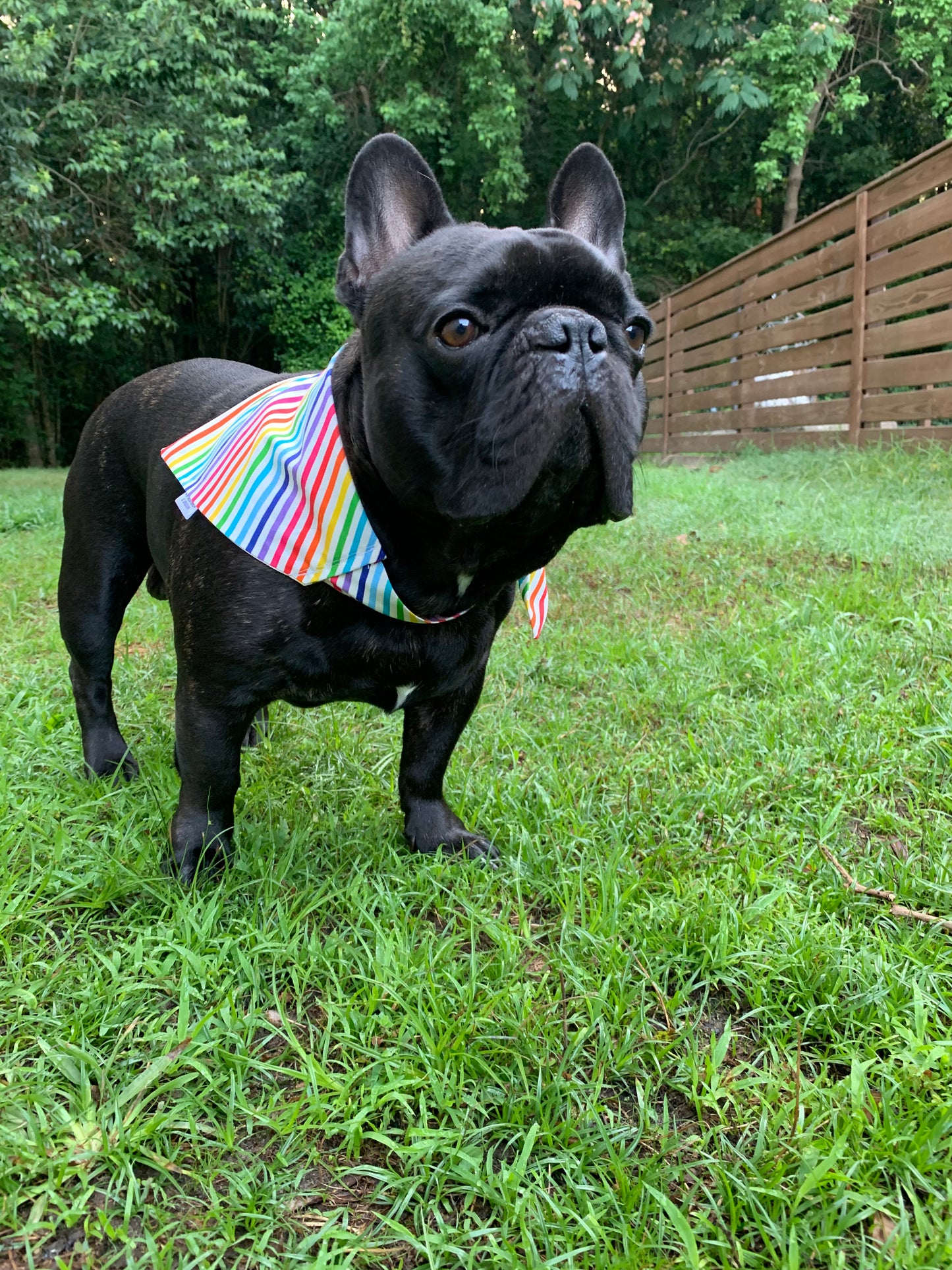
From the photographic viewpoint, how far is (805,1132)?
1.20 metres

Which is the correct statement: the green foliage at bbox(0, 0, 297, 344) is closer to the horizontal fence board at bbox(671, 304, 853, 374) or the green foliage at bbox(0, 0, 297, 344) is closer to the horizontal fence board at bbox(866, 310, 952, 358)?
the horizontal fence board at bbox(671, 304, 853, 374)

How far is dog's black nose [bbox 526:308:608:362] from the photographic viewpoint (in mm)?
1409

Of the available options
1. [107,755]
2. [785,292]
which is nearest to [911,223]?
[785,292]

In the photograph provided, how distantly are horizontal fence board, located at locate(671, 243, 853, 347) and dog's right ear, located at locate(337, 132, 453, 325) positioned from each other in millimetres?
6644

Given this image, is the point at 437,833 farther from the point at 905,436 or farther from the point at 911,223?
the point at 911,223

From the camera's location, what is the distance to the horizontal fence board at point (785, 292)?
750 centimetres

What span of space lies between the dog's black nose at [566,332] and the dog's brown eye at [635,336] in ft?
0.60

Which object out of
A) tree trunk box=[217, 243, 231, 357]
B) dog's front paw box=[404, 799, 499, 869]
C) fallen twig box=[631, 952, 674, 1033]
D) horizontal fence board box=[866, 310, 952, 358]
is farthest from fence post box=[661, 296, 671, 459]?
fallen twig box=[631, 952, 674, 1033]

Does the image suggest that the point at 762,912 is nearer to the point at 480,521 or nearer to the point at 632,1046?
the point at 632,1046

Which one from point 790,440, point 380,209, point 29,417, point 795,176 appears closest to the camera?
point 380,209

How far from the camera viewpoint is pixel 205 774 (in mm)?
1845

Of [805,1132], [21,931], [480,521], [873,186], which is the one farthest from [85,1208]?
[873,186]

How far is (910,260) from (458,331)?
6211 millimetres

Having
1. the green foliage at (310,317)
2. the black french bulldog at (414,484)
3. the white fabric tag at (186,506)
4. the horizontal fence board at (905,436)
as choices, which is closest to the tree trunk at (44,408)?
the green foliage at (310,317)
